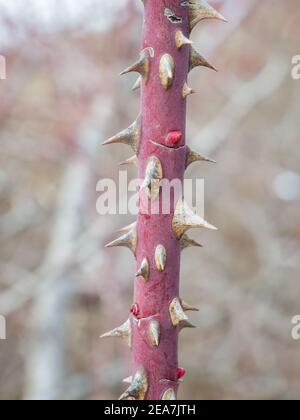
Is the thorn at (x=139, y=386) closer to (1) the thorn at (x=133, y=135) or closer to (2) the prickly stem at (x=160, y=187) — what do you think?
(2) the prickly stem at (x=160, y=187)

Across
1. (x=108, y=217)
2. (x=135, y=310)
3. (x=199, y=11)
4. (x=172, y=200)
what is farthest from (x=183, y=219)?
(x=108, y=217)

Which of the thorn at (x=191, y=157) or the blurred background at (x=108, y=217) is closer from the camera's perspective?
the thorn at (x=191, y=157)

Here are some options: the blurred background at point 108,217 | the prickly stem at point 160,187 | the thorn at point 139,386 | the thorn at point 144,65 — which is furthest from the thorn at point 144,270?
the blurred background at point 108,217

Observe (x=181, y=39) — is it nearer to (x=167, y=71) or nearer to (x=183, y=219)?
(x=167, y=71)

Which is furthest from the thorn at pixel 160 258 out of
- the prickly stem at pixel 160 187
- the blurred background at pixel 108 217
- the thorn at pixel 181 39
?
the blurred background at pixel 108 217

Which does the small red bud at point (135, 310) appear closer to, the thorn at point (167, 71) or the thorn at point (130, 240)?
the thorn at point (130, 240)

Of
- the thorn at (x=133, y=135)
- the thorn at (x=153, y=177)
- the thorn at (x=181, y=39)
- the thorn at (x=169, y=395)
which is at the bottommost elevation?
the thorn at (x=169, y=395)

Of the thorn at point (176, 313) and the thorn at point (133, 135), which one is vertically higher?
the thorn at point (133, 135)

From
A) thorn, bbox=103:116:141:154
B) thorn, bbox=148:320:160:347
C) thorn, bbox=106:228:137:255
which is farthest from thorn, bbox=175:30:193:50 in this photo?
thorn, bbox=148:320:160:347
